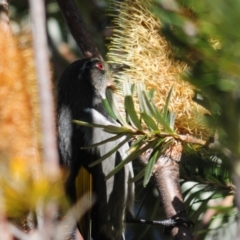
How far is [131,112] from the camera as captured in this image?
1528mm

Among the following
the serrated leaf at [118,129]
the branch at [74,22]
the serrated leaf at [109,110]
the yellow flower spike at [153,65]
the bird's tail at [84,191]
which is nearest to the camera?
the serrated leaf at [118,129]

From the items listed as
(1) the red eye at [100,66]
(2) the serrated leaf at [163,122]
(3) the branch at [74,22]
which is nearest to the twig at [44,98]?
(2) the serrated leaf at [163,122]

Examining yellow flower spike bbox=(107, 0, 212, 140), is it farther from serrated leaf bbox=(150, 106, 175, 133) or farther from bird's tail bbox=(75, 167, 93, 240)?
bird's tail bbox=(75, 167, 93, 240)

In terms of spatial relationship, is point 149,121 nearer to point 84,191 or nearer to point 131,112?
point 131,112

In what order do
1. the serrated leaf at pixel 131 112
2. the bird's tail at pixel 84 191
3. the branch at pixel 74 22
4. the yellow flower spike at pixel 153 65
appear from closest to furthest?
the serrated leaf at pixel 131 112 → the yellow flower spike at pixel 153 65 → the branch at pixel 74 22 → the bird's tail at pixel 84 191

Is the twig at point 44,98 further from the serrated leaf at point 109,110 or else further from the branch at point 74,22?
the branch at point 74,22

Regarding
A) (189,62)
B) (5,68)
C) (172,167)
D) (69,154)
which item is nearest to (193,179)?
(172,167)

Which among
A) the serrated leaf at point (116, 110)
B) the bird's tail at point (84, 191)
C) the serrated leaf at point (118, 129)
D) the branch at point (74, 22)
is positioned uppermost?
the serrated leaf at point (118, 129)

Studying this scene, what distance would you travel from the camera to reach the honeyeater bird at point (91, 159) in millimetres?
3268

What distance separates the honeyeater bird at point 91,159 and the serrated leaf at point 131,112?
150cm

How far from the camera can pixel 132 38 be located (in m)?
2.08

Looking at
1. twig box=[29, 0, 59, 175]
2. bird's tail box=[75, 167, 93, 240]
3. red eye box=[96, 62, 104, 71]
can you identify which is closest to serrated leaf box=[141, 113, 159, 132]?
twig box=[29, 0, 59, 175]

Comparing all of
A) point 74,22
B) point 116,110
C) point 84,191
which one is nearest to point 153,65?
point 116,110

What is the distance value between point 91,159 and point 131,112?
1865mm
